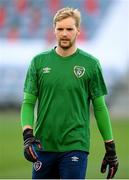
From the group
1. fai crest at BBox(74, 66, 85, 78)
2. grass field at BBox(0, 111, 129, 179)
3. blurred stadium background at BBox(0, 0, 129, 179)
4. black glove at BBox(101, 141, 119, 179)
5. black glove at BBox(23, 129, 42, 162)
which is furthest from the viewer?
blurred stadium background at BBox(0, 0, 129, 179)

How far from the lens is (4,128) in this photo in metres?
23.2

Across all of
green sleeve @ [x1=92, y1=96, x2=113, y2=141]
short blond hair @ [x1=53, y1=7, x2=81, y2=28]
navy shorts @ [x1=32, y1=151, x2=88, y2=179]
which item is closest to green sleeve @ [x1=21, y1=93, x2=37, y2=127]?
navy shorts @ [x1=32, y1=151, x2=88, y2=179]

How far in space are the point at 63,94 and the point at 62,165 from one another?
1.86ft

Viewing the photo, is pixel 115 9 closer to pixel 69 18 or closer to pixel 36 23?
pixel 36 23

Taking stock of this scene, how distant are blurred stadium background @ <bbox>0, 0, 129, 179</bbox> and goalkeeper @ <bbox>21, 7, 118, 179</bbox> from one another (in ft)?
59.5

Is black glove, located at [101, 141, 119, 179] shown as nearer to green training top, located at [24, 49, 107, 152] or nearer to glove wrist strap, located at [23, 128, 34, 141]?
green training top, located at [24, 49, 107, 152]

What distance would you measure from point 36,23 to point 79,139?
20732 millimetres

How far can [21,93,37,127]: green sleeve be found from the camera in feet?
23.7

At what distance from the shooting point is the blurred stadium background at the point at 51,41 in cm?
2672

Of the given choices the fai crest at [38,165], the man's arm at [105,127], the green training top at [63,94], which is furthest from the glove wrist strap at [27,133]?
the man's arm at [105,127]

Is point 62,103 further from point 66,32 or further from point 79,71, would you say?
point 66,32

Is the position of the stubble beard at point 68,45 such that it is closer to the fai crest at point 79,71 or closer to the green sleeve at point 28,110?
the fai crest at point 79,71

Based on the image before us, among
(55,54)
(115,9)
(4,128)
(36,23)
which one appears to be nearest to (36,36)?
(36,23)

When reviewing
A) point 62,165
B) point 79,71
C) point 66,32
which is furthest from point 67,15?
point 62,165
